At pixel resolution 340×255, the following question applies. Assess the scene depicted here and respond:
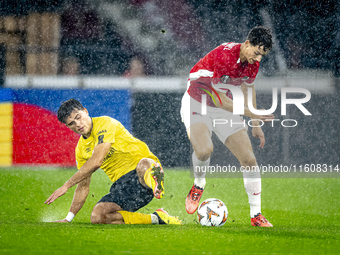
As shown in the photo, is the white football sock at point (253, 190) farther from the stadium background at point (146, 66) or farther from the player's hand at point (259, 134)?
the stadium background at point (146, 66)

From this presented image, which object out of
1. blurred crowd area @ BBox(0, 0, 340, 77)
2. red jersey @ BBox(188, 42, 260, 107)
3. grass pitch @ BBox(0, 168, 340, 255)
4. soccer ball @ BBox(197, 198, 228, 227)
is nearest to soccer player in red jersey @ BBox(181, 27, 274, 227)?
red jersey @ BBox(188, 42, 260, 107)

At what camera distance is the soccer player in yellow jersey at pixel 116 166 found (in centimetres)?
317

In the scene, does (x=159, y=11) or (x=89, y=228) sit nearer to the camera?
(x=89, y=228)

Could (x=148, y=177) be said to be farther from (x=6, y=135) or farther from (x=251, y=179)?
(x=6, y=135)

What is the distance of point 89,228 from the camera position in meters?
3.02

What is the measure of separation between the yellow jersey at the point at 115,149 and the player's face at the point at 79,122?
0.23 ft

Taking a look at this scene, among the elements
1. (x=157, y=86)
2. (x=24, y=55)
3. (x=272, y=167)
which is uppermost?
(x=24, y=55)

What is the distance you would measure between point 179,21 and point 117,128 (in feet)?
26.2

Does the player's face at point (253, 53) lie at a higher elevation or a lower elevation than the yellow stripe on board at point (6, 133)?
higher

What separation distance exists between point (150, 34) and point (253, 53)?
7666mm

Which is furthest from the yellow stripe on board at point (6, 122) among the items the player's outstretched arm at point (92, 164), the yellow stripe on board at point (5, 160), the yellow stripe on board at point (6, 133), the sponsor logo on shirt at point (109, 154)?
the player's outstretched arm at point (92, 164)

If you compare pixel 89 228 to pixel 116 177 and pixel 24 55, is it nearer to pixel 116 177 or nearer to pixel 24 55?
pixel 116 177

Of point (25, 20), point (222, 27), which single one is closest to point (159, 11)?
point (222, 27)

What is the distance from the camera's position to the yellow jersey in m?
3.31
